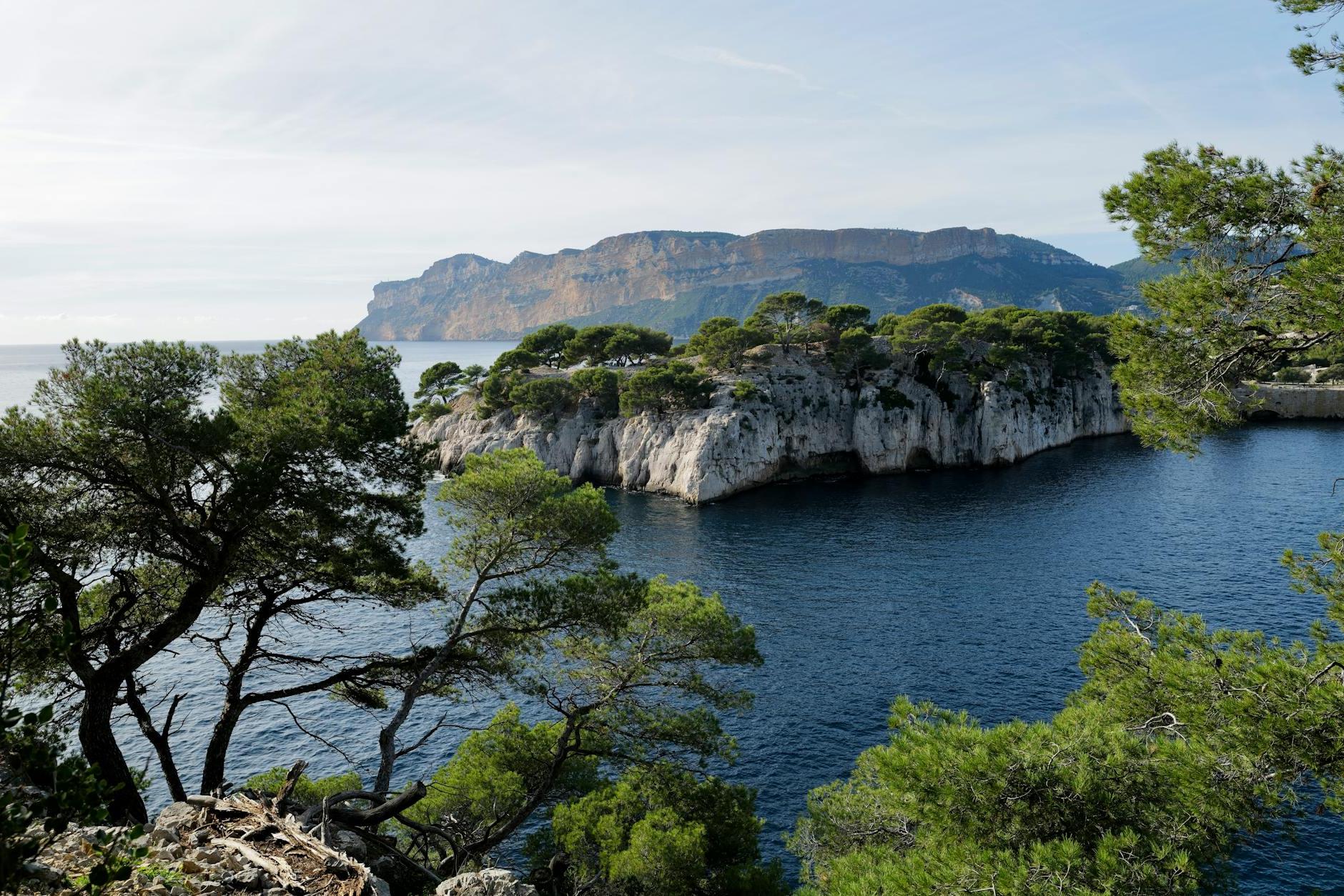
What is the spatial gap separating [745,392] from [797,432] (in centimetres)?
744

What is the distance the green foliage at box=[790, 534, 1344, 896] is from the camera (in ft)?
26.4

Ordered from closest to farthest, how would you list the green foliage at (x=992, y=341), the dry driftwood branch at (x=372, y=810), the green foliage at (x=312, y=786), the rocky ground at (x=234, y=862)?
1. the rocky ground at (x=234, y=862)
2. the dry driftwood branch at (x=372, y=810)
3. the green foliage at (x=312, y=786)
4. the green foliage at (x=992, y=341)

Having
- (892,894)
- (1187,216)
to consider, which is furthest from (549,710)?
(1187,216)

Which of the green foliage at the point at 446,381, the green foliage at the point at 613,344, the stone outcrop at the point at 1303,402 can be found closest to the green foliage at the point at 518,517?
the green foliage at the point at 613,344

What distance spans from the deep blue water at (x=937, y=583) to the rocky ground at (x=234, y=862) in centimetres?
1536

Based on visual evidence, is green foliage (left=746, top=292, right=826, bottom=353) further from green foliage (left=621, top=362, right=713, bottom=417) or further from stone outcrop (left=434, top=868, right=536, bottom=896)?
stone outcrop (left=434, top=868, right=536, bottom=896)

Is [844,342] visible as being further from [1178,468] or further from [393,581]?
[393,581]

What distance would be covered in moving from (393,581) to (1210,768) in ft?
49.8

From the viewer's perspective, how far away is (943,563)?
149 ft

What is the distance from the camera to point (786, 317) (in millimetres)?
83062

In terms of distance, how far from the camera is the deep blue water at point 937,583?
27.2 m

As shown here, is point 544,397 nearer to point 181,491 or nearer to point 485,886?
point 181,491

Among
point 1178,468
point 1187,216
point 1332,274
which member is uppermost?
point 1187,216

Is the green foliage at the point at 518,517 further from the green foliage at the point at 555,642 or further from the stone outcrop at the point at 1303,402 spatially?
the stone outcrop at the point at 1303,402
